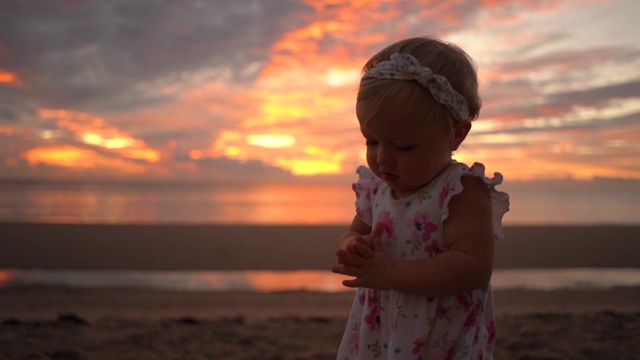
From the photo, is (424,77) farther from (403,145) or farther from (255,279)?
(255,279)

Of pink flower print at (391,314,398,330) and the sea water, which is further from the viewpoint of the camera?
the sea water

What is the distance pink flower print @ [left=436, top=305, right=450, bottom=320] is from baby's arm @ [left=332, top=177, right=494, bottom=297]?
0.36ft

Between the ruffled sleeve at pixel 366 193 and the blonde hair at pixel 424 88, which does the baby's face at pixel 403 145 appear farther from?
the ruffled sleeve at pixel 366 193

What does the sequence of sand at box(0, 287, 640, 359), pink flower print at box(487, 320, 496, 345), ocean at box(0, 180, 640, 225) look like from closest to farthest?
pink flower print at box(487, 320, 496, 345), sand at box(0, 287, 640, 359), ocean at box(0, 180, 640, 225)

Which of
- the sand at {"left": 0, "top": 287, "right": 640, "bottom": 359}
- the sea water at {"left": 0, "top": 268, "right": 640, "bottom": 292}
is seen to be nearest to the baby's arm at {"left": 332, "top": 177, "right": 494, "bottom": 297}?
the sand at {"left": 0, "top": 287, "right": 640, "bottom": 359}

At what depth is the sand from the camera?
153 inches

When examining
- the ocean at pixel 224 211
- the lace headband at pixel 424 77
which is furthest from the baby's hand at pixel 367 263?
the ocean at pixel 224 211

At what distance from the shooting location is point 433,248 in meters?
1.70

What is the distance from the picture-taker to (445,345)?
5.56 ft

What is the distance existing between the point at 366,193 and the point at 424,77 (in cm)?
57

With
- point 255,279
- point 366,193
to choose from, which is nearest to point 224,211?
point 255,279

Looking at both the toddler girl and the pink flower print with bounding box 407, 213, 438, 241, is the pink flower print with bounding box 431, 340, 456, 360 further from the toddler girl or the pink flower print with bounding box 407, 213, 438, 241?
the pink flower print with bounding box 407, 213, 438, 241

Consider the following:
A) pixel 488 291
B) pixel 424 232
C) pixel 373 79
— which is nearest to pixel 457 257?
pixel 424 232

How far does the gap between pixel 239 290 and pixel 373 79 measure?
5.52 meters
